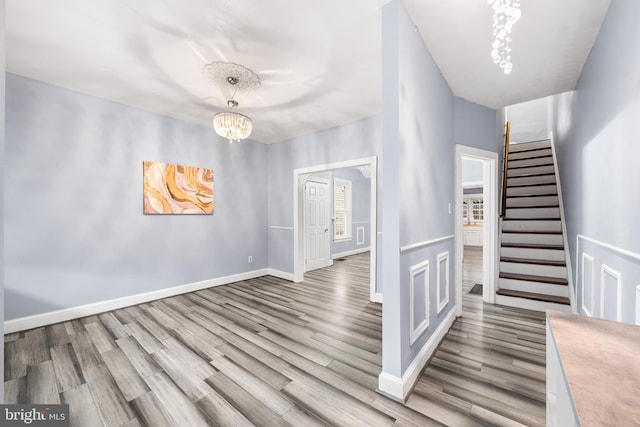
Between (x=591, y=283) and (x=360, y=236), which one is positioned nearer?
(x=591, y=283)

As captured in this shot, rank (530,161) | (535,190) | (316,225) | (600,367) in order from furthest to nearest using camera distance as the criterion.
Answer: (316,225) < (530,161) < (535,190) < (600,367)

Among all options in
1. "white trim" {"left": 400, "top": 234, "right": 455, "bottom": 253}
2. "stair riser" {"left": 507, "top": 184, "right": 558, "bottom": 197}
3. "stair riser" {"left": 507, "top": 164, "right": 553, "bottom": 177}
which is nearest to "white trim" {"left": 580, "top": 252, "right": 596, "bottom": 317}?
"white trim" {"left": 400, "top": 234, "right": 455, "bottom": 253}

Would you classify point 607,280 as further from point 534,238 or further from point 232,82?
point 232,82

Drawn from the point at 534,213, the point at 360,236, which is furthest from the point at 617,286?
the point at 360,236

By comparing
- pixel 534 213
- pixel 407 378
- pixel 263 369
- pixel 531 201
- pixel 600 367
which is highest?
pixel 531 201

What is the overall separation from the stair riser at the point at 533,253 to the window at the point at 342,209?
154 inches

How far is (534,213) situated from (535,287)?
1.31 m

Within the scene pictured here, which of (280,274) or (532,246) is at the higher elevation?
(532,246)

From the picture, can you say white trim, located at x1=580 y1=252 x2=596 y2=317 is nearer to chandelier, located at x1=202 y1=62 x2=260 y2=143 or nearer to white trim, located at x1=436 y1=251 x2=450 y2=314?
white trim, located at x1=436 y1=251 x2=450 y2=314

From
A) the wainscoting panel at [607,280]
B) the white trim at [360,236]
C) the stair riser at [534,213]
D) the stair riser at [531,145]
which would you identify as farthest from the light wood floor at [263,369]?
the white trim at [360,236]

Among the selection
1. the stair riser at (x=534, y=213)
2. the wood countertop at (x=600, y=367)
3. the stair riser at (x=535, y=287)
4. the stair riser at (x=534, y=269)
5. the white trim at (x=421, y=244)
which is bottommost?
the stair riser at (x=535, y=287)

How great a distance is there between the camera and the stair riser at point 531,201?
12.7ft

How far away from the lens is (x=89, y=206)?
2984mm

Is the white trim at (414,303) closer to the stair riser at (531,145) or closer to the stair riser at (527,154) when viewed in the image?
the stair riser at (527,154)
